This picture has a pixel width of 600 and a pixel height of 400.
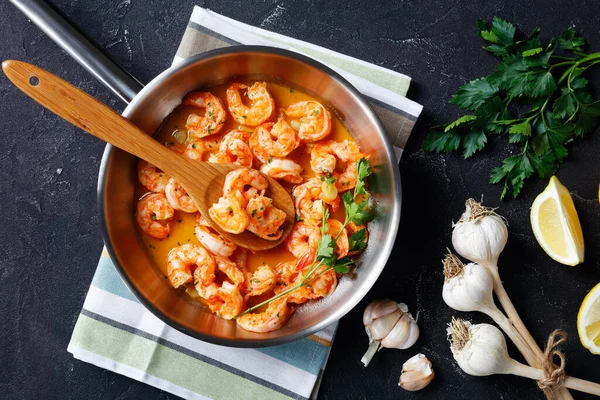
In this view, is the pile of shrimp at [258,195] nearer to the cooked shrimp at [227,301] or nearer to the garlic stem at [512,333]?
the cooked shrimp at [227,301]

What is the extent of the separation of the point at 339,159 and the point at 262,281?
2.34ft

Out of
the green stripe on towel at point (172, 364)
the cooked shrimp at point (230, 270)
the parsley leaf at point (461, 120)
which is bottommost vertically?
the green stripe on towel at point (172, 364)

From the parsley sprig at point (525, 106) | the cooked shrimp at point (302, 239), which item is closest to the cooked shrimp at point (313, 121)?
the cooked shrimp at point (302, 239)

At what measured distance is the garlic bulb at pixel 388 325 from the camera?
2.77 metres

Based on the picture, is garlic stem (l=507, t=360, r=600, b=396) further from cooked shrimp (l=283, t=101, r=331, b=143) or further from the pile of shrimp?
cooked shrimp (l=283, t=101, r=331, b=143)

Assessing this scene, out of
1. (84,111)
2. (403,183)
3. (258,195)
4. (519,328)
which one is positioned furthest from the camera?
(403,183)

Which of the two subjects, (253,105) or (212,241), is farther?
(253,105)

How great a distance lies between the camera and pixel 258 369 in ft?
9.20

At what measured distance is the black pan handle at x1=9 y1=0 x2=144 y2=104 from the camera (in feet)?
7.99

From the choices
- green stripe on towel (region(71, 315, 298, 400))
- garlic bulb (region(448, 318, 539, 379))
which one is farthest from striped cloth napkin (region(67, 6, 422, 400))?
garlic bulb (region(448, 318, 539, 379))

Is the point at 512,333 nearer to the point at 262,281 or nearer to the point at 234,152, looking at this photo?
the point at 262,281

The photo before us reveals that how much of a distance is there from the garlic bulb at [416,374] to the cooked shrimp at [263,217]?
3.30 ft

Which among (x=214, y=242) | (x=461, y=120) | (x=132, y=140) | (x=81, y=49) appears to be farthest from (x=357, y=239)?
(x=81, y=49)

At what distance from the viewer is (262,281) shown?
265cm
